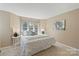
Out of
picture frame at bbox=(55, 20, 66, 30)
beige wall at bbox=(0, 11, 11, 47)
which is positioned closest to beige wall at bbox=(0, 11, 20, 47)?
beige wall at bbox=(0, 11, 11, 47)

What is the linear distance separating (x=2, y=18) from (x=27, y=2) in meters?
0.58

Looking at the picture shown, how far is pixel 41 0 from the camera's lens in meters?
2.09

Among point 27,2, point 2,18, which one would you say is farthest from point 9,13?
point 27,2

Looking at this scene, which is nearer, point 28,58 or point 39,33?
point 28,58

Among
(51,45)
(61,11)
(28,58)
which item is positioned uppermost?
(61,11)

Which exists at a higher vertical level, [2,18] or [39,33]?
[2,18]

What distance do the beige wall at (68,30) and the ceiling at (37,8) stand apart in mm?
113

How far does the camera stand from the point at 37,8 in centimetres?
214

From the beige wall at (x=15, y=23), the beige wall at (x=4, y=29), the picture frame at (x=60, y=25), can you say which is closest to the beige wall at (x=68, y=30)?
the picture frame at (x=60, y=25)

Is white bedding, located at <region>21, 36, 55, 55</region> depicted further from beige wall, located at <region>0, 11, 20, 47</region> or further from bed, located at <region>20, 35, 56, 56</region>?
beige wall, located at <region>0, 11, 20, 47</region>

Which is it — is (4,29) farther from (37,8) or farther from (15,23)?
(37,8)

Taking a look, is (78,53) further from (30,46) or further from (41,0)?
(41,0)

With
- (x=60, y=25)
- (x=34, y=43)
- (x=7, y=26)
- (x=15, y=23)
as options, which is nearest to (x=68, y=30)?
(x=60, y=25)

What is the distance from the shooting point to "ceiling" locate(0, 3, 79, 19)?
210 cm
